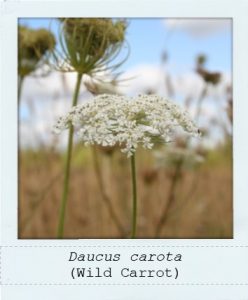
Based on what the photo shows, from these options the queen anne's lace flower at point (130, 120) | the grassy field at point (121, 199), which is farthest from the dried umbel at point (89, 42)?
the grassy field at point (121, 199)

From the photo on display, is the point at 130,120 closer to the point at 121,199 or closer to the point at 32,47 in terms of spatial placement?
the point at 32,47

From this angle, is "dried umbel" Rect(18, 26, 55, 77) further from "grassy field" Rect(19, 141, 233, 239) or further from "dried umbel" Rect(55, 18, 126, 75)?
"grassy field" Rect(19, 141, 233, 239)
